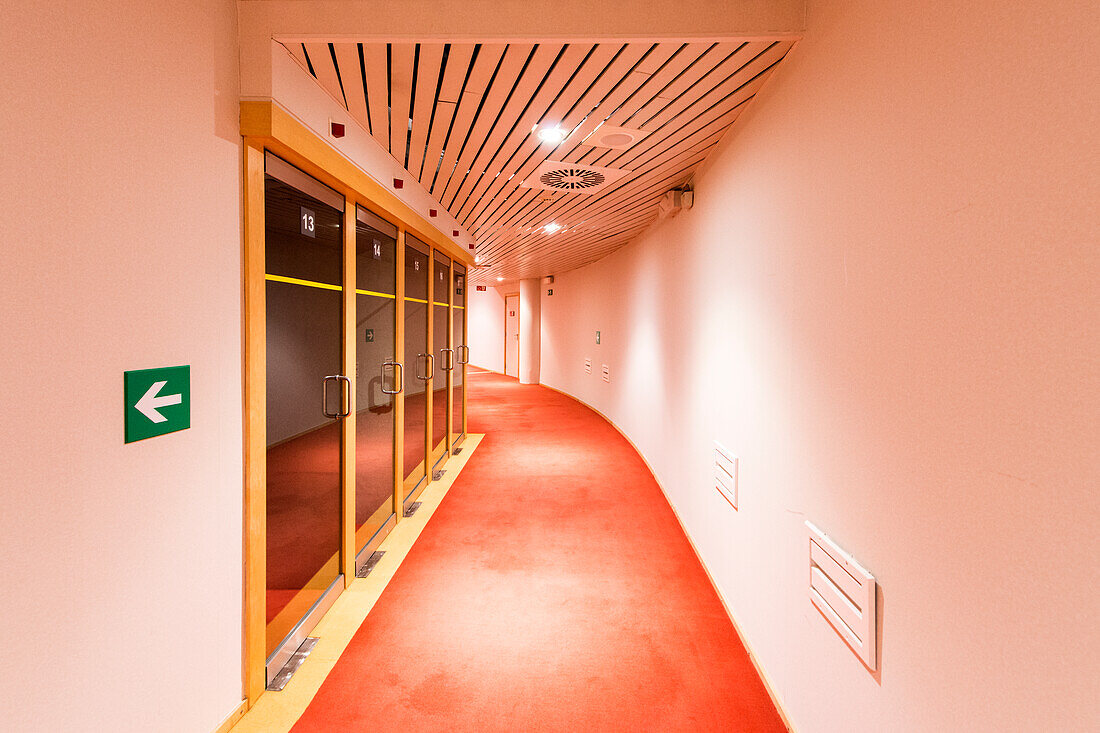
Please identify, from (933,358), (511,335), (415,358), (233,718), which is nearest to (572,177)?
(415,358)

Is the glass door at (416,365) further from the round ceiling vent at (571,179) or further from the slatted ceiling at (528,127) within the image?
the round ceiling vent at (571,179)

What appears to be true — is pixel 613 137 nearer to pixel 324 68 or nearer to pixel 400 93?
pixel 400 93

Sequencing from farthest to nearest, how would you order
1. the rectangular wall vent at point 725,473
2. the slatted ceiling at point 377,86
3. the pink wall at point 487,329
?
the pink wall at point 487,329 → the rectangular wall vent at point 725,473 → the slatted ceiling at point 377,86

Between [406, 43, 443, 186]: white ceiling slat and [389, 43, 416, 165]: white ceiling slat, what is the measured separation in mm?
40

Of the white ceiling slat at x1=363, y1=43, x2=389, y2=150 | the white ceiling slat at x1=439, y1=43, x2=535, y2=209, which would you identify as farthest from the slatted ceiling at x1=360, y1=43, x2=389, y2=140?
the white ceiling slat at x1=439, y1=43, x2=535, y2=209

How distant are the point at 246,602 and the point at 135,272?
4.54ft

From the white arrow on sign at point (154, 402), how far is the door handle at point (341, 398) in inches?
38.6

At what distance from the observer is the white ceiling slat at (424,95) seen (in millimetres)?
2102

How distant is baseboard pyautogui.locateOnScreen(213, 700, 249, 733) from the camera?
188 cm

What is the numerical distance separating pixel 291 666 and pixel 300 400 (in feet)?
4.19

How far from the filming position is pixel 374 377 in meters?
3.43

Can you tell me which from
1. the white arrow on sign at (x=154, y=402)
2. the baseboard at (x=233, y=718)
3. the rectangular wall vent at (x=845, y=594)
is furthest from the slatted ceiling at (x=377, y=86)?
the baseboard at (x=233, y=718)

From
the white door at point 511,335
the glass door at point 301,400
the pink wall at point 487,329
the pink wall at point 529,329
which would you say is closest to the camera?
the glass door at point 301,400

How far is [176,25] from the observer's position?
161 cm
